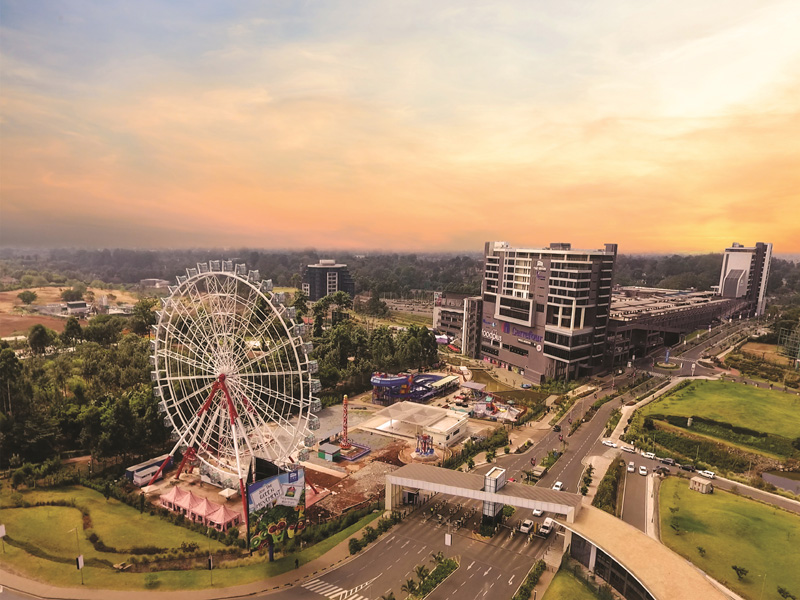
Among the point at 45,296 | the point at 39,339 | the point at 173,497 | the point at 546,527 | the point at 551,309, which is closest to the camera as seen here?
the point at 546,527

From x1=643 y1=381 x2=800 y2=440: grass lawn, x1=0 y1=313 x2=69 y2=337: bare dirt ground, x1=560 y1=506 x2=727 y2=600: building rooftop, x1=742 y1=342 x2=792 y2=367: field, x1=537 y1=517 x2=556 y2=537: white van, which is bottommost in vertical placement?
x1=537 y1=517 x2=556 y2=537: white van

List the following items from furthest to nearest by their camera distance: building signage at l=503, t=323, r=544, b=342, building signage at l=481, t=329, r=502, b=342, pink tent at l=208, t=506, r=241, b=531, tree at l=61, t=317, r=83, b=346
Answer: building signage at l=481, t=329, r=502, b=342 → tree at l=61, t=317, r=83, b=346 → building signage at l=503, t=323, r=544, b=342 → pink tent at l=208, t=506, r=241, b=531

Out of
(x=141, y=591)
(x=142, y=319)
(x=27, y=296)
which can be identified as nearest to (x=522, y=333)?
(x=141, y=591)

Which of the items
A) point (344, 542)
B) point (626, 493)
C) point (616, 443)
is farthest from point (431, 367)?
point (344, 542)

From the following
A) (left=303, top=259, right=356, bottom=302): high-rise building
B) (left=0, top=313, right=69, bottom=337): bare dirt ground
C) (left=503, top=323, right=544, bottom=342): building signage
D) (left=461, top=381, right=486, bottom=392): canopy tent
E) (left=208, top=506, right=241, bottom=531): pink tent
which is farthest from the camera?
(left=303, top=259, right=356, bottom=302): high-rise building

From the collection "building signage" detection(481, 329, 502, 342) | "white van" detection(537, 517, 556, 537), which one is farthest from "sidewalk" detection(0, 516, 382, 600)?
"building signage" detection(481, 329, 502, 342)

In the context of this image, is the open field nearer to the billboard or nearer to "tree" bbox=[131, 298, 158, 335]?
"tree" bbox=[131, 298, 158, 335]

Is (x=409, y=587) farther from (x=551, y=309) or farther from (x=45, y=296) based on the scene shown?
(x=45, y=296)

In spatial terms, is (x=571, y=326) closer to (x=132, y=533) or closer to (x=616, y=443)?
(x=616, y=443)
